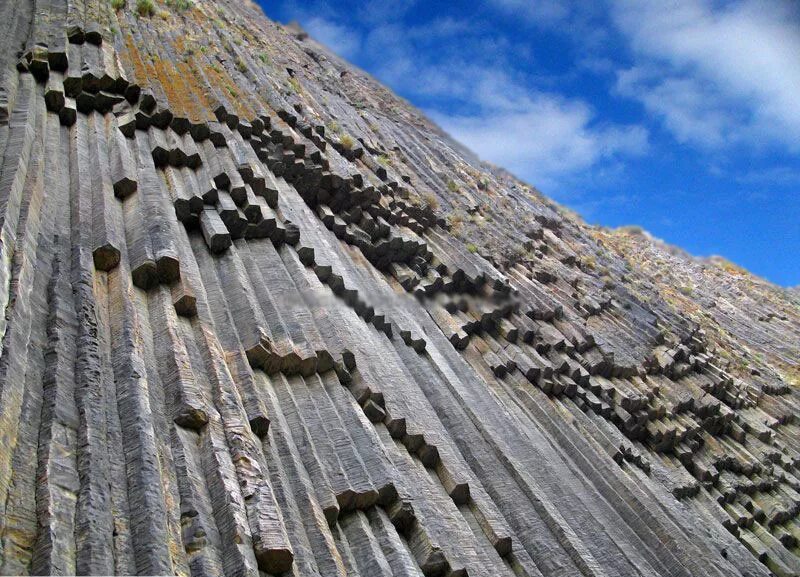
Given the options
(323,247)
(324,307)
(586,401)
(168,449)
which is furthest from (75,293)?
(586,401)

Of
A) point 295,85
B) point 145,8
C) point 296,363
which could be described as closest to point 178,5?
point 145,8

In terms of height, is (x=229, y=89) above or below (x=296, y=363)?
above

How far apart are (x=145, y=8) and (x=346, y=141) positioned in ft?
14.8

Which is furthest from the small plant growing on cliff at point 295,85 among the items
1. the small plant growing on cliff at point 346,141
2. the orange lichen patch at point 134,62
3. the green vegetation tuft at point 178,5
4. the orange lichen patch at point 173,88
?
the orange lichen patch at point 134,62

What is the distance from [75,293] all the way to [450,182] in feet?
42.9

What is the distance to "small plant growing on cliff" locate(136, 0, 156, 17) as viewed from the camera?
475 inches

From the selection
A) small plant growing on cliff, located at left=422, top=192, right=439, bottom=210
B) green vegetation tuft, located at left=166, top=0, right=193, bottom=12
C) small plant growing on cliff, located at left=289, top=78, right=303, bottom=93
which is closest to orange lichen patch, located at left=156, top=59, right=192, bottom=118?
green vegetation tuft, located at left=166, top=0, right=193, bottom=12

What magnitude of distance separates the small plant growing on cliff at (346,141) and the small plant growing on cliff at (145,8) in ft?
14.0

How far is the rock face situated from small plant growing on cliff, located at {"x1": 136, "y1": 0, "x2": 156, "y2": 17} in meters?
0.10

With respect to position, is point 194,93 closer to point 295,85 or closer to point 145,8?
point 145,8

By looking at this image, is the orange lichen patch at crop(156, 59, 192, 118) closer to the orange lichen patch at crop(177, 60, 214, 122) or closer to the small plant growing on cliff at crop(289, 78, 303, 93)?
the orange lichen patch at crop(177, 60, 214, 122)

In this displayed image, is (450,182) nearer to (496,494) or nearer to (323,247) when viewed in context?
(323,247)

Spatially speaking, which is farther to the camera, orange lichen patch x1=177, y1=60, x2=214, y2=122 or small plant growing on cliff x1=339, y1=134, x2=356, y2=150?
small plant growing on cliff x1=339, y1=134, x2=356, y2=150

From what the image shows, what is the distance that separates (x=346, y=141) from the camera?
13031 mm
